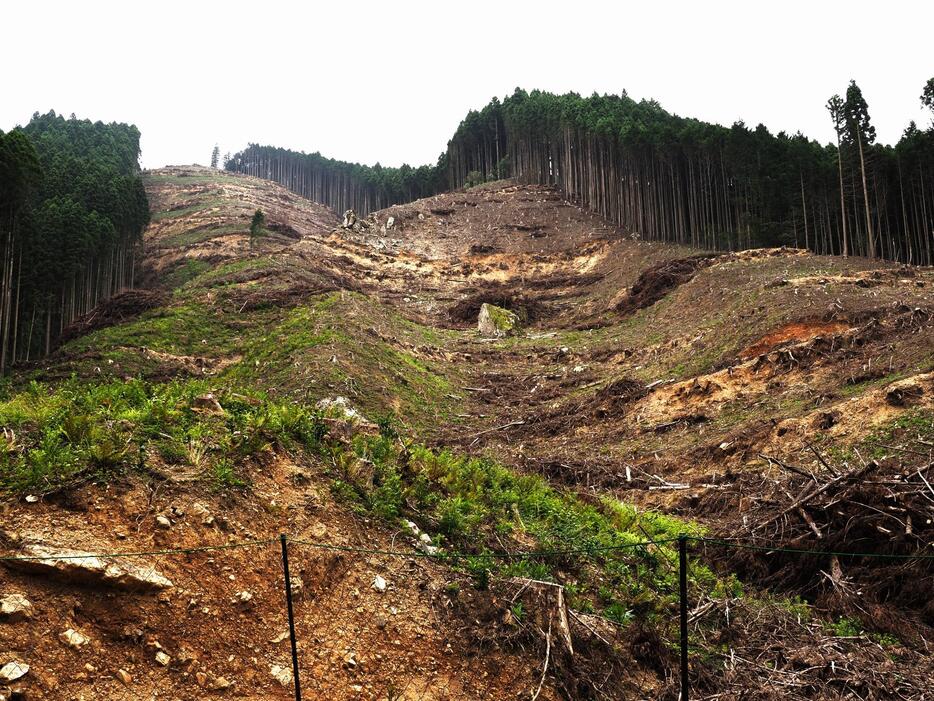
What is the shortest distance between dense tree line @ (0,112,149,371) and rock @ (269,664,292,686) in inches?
1096

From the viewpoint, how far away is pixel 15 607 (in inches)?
167

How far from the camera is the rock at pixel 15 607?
4.20 metres

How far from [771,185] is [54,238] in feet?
164

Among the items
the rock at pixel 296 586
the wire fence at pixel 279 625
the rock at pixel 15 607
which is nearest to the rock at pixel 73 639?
the wire fence at pixel 279 625

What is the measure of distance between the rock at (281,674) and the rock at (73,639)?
1513 mm

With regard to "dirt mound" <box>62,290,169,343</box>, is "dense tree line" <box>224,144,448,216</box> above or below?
above

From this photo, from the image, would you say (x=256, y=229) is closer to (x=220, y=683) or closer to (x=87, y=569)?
(x=87, y=569)

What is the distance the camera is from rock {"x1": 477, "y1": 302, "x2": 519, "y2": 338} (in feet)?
110

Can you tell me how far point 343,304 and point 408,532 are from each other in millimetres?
21577

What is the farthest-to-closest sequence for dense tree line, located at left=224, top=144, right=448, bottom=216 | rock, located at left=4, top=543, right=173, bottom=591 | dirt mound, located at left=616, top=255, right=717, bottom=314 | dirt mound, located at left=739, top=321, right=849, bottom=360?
dense tree line, located at left=224, top=144, right=448, bottom=216, dirt mound, located at left=616, top=255, right=717, bottom=314, dirt mound, located at left=739, top=321, right=849, bottom=360, rock, located at left=4, top=543, right=173, bottom=591

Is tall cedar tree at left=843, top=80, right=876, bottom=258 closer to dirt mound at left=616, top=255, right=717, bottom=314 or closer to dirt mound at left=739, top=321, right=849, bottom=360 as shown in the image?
dirt mound at left=616, top=255, right=717, bottom=314

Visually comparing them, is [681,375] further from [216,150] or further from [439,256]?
[216,150]

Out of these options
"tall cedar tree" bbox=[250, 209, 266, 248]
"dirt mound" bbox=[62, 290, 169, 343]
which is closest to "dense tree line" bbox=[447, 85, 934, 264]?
"tall cedar tree" bbox=[250, 209, 266, 248]

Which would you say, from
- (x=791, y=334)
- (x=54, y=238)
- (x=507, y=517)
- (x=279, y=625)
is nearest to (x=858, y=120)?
(x=791, y=334)
